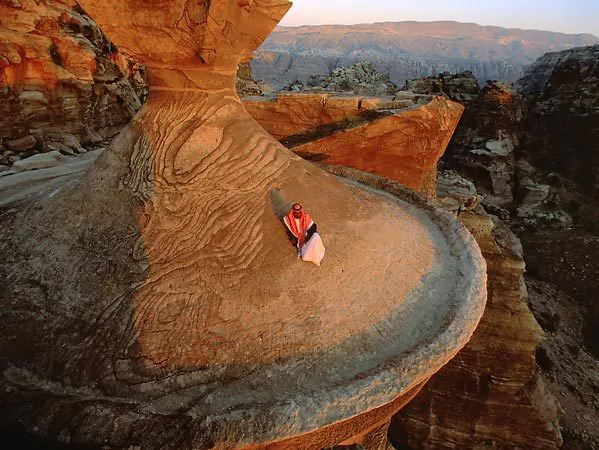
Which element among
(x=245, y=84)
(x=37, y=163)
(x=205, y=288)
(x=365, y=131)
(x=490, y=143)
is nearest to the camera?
(x=205, y=288)

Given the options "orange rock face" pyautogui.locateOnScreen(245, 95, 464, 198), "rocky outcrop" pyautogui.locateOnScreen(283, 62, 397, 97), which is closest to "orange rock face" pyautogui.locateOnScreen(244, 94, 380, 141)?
"orange rock face" pyautogui.locateOnScreen(245, 95, 464, 198)

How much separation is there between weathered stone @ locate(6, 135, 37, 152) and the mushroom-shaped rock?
19.1 ft

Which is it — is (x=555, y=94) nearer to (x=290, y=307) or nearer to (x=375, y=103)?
(x=375, y=103)

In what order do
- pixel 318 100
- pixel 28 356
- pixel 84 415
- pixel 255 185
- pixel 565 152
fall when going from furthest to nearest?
pixel 565 152 < pixel 318 100 < pixel 255 185 < pixel 28 356 < pixel 84 415

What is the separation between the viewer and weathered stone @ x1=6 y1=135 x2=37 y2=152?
25.8 feet

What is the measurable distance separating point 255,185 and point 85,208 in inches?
40.1

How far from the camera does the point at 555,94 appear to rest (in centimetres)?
1778

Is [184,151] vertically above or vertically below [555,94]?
above

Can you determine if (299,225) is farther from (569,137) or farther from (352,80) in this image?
(569,137)

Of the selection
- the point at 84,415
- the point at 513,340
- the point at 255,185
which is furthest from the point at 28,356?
the point at 513,340

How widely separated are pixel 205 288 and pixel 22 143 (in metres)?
7.49

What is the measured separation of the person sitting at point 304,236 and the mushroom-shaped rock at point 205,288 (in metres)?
0.06

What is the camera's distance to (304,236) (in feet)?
8.08

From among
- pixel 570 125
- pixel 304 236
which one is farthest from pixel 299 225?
pixel 570 125
